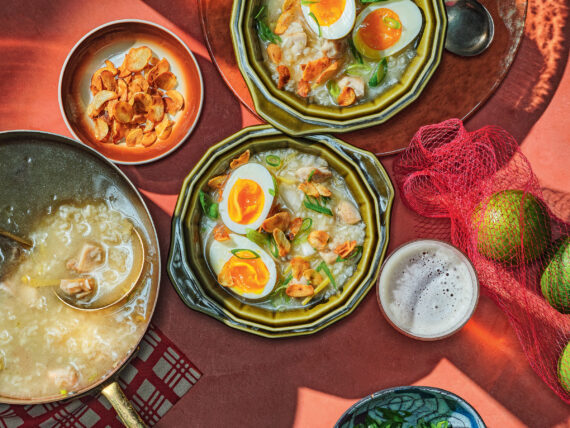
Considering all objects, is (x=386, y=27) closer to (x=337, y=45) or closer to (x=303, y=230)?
(x=337, y=45)

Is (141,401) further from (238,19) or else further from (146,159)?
(238,19)

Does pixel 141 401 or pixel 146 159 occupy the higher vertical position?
pixel 146 159

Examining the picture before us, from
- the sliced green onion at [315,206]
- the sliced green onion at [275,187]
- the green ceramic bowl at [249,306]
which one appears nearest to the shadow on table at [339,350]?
the green ceramic bowl at [249,306]

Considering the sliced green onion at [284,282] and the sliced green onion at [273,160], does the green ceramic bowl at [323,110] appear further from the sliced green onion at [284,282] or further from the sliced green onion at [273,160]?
the sliced green onion at [284,282]

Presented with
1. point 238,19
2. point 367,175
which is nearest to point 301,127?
point 367,175

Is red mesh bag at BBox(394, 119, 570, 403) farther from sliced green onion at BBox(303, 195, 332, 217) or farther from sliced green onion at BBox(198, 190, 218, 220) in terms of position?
sliced green onion at BBox(198, 190, 218, 220)

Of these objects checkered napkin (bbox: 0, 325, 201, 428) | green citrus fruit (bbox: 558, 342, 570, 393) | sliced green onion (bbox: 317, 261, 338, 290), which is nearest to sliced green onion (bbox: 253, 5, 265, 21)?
sliced green onion (bbox: 317, 261, 338, 290)
